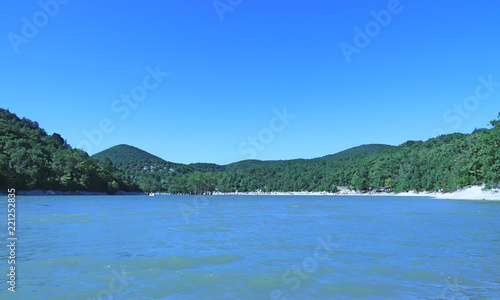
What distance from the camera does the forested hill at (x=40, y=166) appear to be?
11219 centimetres

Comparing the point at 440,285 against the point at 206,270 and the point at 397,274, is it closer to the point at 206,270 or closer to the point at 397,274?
the point at 397,274

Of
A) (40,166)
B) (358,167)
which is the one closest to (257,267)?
(40,166)

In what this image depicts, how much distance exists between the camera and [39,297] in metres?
7.98

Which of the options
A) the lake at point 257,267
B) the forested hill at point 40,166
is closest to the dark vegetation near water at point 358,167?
the forested hill at point 40,166

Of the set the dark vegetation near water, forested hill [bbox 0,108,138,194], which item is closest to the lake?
the dark vegetation near water

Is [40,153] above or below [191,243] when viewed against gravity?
above

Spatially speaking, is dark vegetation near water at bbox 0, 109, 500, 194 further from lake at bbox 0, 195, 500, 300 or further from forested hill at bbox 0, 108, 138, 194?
lake at bbox 0, 195, 500, 300

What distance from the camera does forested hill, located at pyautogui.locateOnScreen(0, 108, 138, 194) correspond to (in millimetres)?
112188

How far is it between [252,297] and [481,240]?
522 inches

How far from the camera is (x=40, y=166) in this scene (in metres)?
123

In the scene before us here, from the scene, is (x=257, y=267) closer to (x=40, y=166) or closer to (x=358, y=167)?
(x=40, y=166)

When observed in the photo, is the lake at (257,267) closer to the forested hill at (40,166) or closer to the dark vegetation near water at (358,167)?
the dark vegetation near water at (358,167)

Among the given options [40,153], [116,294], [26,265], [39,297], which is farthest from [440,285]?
[40,153]

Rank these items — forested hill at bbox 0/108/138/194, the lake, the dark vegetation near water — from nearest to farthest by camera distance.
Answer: the lake, the dark vegetation near water, forested hill at bbox 0/108/138/194
